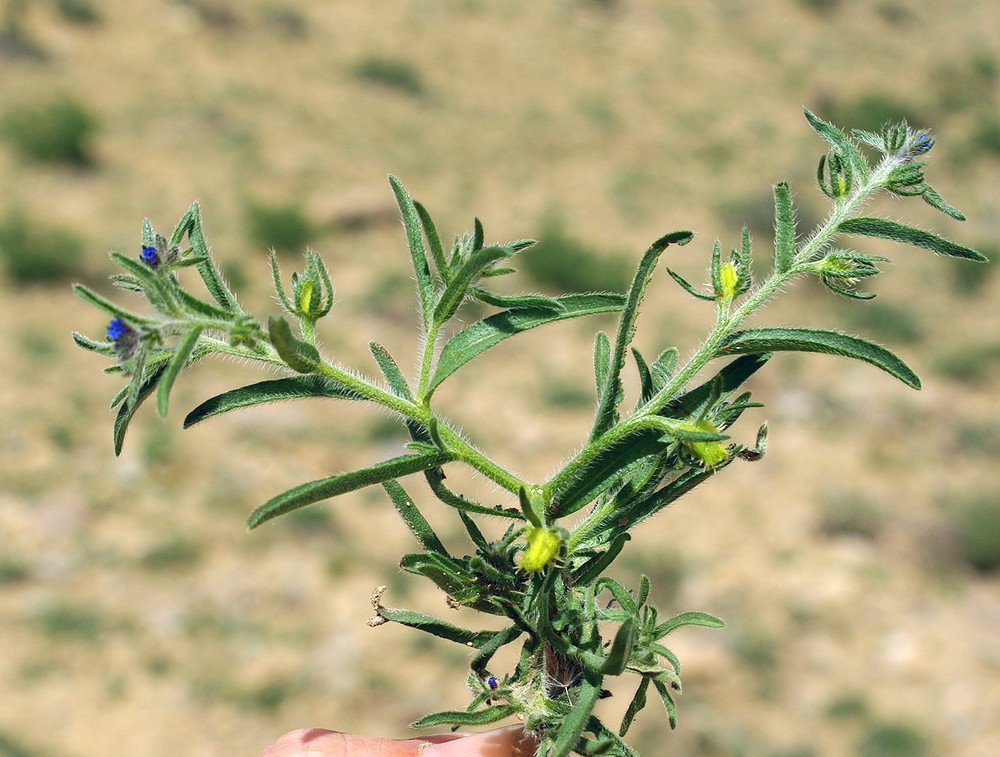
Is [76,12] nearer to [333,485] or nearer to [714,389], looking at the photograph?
[333,485]

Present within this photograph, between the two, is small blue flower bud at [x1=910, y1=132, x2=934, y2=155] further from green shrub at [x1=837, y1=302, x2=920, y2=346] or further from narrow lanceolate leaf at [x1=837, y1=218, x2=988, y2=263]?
green shrub at [x1=837, y1=302, x2=920, y2=346]

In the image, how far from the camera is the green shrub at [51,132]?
12.5 metres

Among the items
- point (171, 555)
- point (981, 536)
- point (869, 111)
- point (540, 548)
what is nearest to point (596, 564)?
point (540, 548)

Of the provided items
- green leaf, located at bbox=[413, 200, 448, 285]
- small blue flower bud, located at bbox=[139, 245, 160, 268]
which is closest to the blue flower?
small blue flower bud, located at bbox=[139, 245, 160, 268]

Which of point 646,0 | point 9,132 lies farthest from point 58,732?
point 646,0

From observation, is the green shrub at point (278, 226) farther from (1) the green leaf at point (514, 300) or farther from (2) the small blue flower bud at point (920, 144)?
(2) the small blue flower bud at point (920, 144)

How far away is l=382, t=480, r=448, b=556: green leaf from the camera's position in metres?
1.83

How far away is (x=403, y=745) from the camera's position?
8.41 ft

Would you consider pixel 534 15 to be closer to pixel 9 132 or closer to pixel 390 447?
pixel 9 132

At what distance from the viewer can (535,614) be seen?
1702 mm

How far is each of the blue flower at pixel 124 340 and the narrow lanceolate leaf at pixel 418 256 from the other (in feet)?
1.69

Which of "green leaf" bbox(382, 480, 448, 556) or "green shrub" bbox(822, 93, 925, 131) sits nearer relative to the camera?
"green leaf" bbox(382, 480, 448, 556)

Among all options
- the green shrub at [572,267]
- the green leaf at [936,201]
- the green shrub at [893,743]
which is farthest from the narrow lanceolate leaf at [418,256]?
the green shrub at [572,267]

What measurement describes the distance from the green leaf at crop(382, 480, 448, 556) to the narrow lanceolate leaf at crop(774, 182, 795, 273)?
825 millimetres
